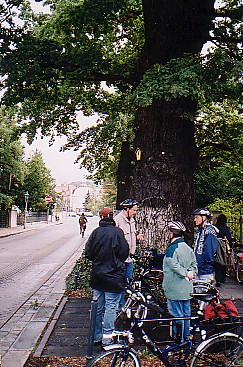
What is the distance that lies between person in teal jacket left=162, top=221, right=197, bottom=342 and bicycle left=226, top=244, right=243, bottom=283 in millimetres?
6762

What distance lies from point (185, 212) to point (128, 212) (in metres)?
2.33

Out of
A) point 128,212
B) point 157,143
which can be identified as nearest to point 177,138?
point 157,143

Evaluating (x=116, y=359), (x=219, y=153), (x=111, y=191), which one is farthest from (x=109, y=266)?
(x=111, y=191)

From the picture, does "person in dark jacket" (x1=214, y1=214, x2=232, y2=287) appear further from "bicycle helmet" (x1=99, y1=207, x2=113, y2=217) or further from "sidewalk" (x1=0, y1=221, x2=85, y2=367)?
"bicycle helmet" (x1=99, y1=207, x2=113, y2=217)

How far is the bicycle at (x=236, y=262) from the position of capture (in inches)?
494

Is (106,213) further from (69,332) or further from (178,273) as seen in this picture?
(69,332)

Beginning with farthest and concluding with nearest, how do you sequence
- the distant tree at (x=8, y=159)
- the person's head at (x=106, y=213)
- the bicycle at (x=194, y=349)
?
the distant tree at (x=8, y=159), the person's head at (x=106, y=213), the bicycle at (x=194, y=349)

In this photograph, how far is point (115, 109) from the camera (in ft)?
55.5

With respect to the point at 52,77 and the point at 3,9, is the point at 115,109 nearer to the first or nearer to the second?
the point at 52,77

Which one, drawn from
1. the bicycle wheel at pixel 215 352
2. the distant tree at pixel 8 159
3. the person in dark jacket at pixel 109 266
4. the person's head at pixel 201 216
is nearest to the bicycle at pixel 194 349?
the bicycle wheel at pixel 215 352

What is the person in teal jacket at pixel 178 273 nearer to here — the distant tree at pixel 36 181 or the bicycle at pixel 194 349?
the bicycle at pixel 194 349

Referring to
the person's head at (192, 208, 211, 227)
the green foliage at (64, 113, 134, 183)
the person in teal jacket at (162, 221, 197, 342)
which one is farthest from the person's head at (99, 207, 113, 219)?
the green foliage at (64, 113, 134, 183)

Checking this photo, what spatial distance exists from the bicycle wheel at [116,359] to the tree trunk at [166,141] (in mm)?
5463

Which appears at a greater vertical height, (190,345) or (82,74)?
(82,74)
